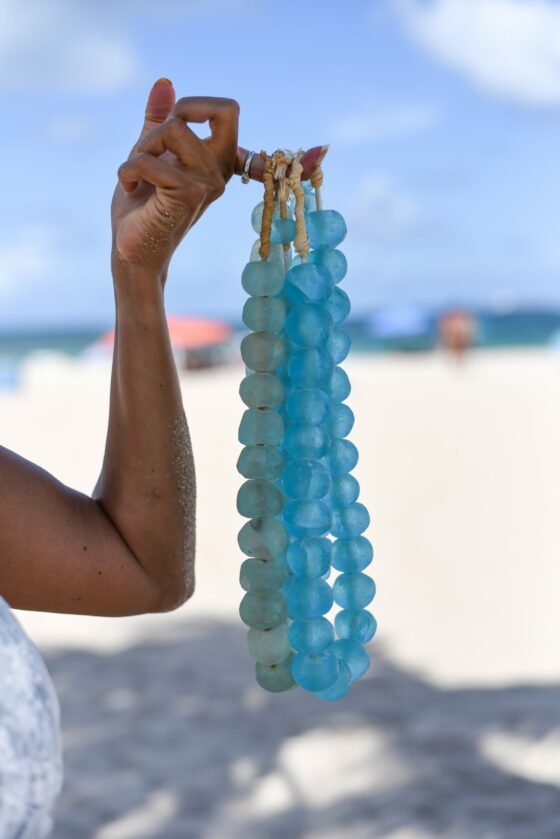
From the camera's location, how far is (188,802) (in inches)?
137

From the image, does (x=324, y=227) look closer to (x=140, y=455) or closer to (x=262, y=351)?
(x=262, y=351)

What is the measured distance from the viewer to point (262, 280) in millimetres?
1620

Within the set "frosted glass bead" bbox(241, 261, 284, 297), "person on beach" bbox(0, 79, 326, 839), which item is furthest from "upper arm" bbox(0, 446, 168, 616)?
"frosted glass bead" bbox(241, 261, 284, 297)

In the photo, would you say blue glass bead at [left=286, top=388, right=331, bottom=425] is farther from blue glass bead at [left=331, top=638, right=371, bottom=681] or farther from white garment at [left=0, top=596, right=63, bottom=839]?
white garment at [left=0, top=596, right=63, bottom=839]

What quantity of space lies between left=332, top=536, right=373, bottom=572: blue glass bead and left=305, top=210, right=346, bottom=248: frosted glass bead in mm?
461

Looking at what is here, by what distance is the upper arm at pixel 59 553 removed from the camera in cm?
171

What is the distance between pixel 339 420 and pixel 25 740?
2.45ft

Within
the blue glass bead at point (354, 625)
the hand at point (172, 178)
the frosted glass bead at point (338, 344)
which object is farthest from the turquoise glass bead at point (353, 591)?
the hand at point (172, 178)

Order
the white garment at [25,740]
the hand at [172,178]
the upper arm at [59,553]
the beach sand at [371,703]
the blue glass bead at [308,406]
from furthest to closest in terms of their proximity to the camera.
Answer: the beach sand at [371,703] → the upper arm at [59,553] → the blue glass bead at [308,406] → the hand at [172,178] → the white garment at [25,740]

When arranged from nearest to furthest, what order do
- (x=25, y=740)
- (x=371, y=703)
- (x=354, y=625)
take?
(x=25, y=740), (x=354, y=625), (x=371, y=703)

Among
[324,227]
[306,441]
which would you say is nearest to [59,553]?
[306,441]

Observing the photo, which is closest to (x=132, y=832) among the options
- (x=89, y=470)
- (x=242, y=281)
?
(x=242, y=281)

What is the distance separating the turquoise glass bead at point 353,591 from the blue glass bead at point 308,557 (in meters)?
0.09

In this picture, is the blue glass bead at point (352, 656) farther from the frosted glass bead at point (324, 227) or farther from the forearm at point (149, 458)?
the frosted glass bead at point (324, 227)
